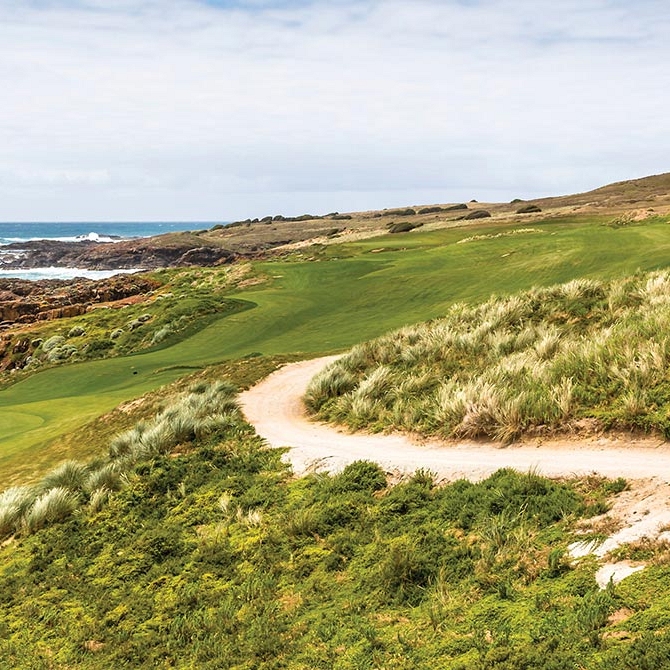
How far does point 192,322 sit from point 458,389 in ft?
74.2

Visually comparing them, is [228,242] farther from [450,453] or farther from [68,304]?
[450,453]

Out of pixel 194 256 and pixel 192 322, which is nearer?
pixel 192 322

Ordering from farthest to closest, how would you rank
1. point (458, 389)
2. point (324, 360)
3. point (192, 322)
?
1. point (192, 322)
2. point (324, 360)
3. point (458, 389)

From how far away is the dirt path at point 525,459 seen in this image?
5.84 m

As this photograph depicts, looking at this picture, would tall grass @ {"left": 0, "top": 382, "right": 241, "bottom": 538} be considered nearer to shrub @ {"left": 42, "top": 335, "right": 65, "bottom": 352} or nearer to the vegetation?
the vegetation

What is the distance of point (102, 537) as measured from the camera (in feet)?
30.5

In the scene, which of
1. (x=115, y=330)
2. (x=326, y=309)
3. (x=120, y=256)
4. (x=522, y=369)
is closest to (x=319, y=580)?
(x=522, y=369)

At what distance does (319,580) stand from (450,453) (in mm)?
3429

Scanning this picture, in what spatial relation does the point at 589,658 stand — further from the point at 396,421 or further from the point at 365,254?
the point at 365,254

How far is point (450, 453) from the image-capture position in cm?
932

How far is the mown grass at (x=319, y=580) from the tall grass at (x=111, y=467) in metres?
0.09

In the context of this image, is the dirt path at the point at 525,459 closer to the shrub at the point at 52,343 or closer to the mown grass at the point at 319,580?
the mown grass at the point at 319,580

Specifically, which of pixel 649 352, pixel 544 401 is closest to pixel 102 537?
pixel 544 401

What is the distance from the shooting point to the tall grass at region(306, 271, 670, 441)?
9.20 metres
